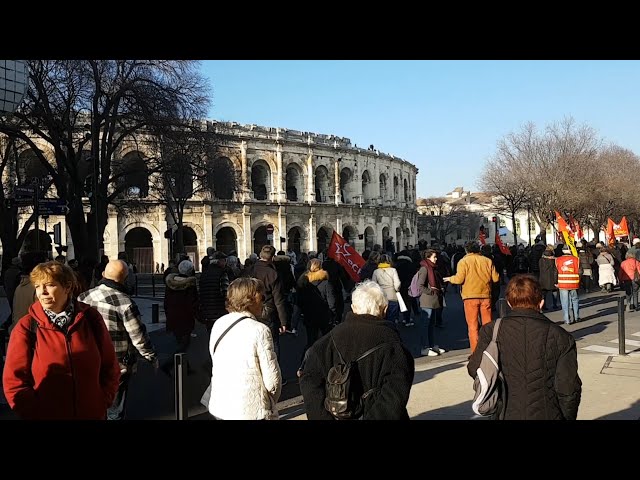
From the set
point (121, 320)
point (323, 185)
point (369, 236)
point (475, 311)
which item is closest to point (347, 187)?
point (323, 185)

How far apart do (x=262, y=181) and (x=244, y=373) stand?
49.2 metres

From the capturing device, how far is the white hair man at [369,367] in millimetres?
3645

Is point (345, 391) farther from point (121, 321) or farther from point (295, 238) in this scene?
point (295, 238)

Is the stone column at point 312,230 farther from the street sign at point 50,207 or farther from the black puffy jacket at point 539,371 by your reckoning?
the black puffy jacket at point 539,371

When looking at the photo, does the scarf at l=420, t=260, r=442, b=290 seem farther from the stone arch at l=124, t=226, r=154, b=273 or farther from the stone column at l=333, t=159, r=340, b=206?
the stone column at l=333, t=159, r=340, b=206

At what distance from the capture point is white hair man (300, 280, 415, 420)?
3.64 m

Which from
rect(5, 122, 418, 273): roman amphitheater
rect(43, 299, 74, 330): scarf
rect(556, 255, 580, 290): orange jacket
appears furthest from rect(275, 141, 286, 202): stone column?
rect(43, 299, 74, 330): scarf

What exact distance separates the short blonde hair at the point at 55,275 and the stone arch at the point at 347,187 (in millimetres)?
55085

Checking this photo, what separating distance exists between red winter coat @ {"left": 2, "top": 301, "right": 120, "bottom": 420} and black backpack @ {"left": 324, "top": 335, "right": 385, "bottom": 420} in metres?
1.38

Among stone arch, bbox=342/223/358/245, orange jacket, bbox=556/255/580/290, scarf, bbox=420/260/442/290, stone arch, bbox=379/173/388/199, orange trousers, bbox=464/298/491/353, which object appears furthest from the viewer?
stone arch, bbox=379/173/388/199
